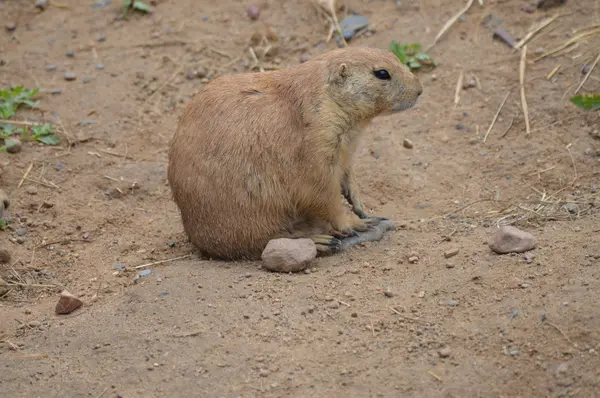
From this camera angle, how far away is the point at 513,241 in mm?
4656

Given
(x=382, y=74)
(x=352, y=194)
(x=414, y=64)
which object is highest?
(x=382, y=74)

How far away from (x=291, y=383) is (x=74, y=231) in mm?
2818

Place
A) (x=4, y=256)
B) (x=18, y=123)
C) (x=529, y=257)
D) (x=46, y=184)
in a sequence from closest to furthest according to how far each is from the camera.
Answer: (x=529, y=257), (x=4, y=256), (x=46, y=184), (x=18, y=123)

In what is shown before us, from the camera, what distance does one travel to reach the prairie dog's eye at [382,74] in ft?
17.6

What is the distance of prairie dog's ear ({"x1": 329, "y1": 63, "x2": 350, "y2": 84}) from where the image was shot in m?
5.23

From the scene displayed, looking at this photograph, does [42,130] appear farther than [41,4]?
No

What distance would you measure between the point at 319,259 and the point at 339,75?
4.12 ft

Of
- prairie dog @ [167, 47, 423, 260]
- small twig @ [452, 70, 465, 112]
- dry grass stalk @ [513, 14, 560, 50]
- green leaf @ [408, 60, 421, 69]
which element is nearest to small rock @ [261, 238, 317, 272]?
prairie dog @ [167, 47, 423, 260]

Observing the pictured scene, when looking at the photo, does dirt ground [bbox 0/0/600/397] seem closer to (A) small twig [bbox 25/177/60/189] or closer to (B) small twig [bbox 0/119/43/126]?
(A) small twig [bbox 25/177/60/189]

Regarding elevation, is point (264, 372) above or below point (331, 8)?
below

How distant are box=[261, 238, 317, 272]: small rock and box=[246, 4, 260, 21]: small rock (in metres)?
4.11

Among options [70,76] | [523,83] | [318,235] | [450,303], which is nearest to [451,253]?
[450,303]

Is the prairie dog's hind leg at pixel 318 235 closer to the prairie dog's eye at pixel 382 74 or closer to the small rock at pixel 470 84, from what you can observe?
the prairie dog's eye at pixel 382 74

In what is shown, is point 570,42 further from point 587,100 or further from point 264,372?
point 264,372
